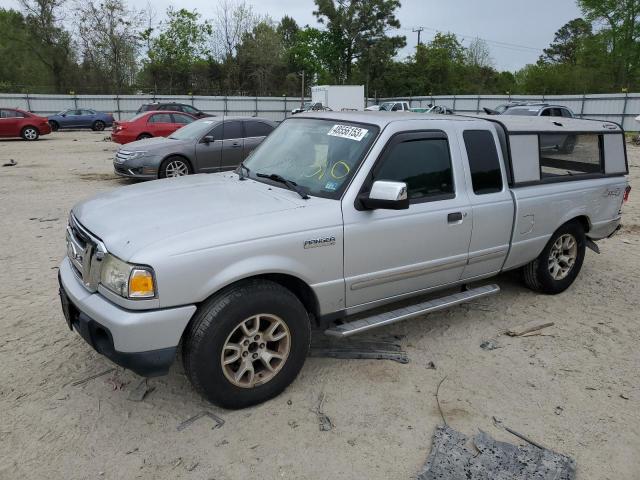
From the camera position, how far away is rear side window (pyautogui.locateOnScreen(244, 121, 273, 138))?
11.1 meters

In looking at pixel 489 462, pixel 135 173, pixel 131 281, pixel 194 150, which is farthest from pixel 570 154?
pixel 135 173

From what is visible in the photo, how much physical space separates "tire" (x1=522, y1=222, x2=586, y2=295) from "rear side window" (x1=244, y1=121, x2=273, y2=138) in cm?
737

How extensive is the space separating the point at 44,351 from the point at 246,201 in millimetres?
2009

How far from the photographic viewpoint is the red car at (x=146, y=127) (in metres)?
15.0

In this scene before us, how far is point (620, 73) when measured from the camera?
47688 mm

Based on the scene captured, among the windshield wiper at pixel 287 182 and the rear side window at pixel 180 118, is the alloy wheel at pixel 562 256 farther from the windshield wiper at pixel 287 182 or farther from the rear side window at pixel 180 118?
the rear side window at pixel 180 118

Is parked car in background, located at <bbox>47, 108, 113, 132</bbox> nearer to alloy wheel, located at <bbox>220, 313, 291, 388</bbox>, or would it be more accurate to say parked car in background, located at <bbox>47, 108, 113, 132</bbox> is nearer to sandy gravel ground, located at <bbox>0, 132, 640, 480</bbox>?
sandy gravel ground, located at <bbox>0, 132, 640, 480</bbox>

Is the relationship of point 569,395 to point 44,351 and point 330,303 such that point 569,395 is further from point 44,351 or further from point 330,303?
point 44,351

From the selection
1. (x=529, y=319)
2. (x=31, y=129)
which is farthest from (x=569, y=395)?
(x=31, y=129)

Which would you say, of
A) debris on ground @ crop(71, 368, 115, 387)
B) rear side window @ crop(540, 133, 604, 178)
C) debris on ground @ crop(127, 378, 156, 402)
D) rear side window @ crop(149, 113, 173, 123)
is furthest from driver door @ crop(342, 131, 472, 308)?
rear side window @ crop(149, 113, 173, 123)

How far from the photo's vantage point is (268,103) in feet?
124

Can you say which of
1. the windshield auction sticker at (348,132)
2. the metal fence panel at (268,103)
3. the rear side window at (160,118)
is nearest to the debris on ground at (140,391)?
the windshield auction sticker at (348,132)

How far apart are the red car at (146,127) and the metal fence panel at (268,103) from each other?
20327 mm

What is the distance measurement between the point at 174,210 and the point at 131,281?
731 mm
